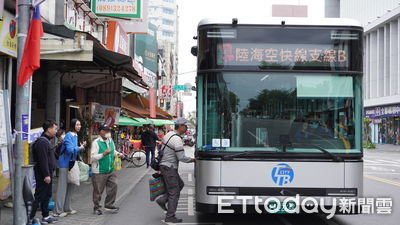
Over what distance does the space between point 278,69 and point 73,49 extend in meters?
4.87

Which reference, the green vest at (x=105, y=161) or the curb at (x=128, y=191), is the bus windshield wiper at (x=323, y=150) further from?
the curb at (x=128, y=191)

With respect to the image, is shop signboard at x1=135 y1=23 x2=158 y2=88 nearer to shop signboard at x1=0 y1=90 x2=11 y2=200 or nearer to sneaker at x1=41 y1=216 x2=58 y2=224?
shop signboard at x1=0 y1=90 x2=11 y2=200

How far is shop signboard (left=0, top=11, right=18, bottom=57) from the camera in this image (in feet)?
29.7

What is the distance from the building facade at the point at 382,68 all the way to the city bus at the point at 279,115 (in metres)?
43.6

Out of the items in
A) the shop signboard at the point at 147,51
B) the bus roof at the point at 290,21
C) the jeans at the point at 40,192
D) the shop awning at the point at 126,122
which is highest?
the shop signboard at the point at 147,51

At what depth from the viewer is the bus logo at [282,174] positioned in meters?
6.96

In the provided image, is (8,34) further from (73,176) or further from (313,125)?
(313,125)

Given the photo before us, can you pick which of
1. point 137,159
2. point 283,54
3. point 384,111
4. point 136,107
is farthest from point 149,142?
point 384,111

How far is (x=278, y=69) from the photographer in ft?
23.0

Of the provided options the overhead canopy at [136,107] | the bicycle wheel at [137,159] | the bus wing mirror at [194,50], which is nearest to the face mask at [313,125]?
the bus wing mirror at [194,50]

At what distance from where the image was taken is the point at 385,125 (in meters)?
56.2

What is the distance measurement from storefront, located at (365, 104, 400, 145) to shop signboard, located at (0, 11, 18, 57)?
1732 inches

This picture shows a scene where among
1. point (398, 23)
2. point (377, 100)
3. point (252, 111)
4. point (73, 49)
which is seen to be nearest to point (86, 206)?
point (73, 49)

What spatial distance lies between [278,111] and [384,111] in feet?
175
